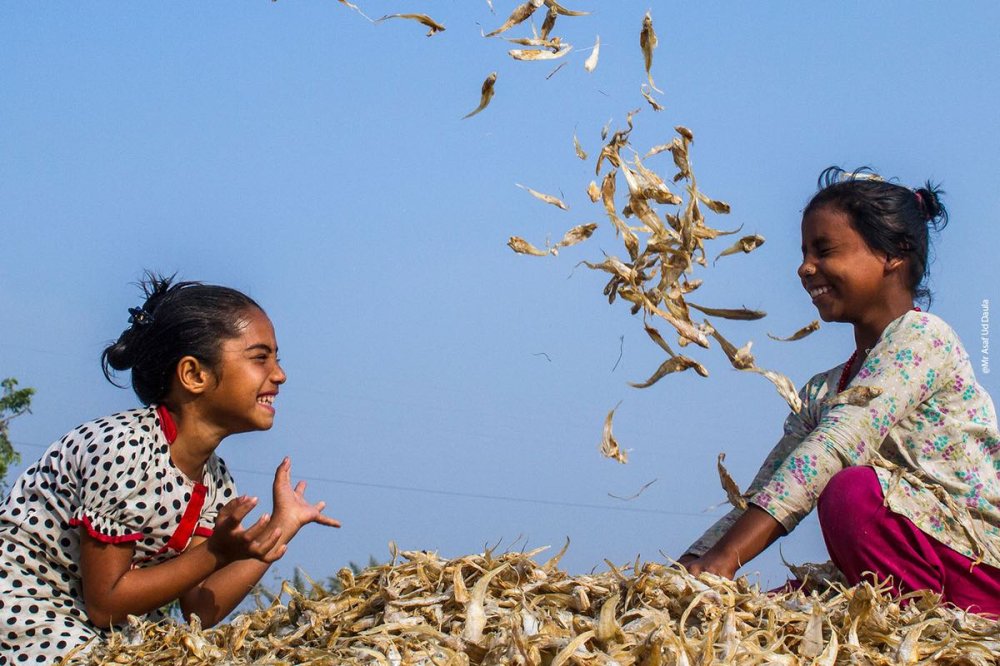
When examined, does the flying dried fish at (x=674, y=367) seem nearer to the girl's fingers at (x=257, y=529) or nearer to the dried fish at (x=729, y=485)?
the dried fish at (x=729, y=485)

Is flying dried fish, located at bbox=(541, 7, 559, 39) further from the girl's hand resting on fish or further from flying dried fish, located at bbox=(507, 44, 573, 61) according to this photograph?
the girl's hand resting on fish

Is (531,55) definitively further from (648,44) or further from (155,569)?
(155,569)

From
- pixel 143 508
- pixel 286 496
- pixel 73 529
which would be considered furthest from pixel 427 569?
pixel 73 529

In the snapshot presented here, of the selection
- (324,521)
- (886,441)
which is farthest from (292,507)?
(886,441)

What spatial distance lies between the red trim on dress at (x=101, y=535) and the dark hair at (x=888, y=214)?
6.90ft

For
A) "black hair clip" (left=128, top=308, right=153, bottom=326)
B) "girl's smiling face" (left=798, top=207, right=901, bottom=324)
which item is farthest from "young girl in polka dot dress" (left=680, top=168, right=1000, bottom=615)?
"black hair clip" (left=128, top=308, right=153, bottom=326)

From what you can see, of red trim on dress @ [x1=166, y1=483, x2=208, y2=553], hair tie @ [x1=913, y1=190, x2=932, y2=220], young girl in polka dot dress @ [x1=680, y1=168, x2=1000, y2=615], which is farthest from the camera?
hair tie @ [x1=913, y1=190, x2=932, y2=220]

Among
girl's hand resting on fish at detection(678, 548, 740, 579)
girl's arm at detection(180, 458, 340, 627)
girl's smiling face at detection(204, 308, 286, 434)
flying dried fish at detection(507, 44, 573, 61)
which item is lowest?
girl's arm at detection(180, 458, 340, 627)

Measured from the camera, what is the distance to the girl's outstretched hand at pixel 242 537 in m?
2.95

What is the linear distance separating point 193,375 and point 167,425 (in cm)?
16

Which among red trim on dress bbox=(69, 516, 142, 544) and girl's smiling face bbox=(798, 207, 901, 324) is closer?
red trim on dress bbox=(69, 516, 142, 544)

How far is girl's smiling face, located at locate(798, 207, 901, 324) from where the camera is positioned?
10.6 feet

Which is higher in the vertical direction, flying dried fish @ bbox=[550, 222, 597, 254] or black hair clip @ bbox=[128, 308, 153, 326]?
flying dried fish @ bbox=[550, 222, 597, 254]

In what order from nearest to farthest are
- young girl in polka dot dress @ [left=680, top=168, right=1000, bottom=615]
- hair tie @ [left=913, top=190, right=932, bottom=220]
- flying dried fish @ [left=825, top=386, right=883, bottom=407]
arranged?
young girl in polka dot dress @ [left=680, top=168, right=1000, bottom=615]
flying dried fish @ [left=825, top=386, right=883, bottom=407]
hair tie @ [left=913, top=190, right=932, bottom=220]
